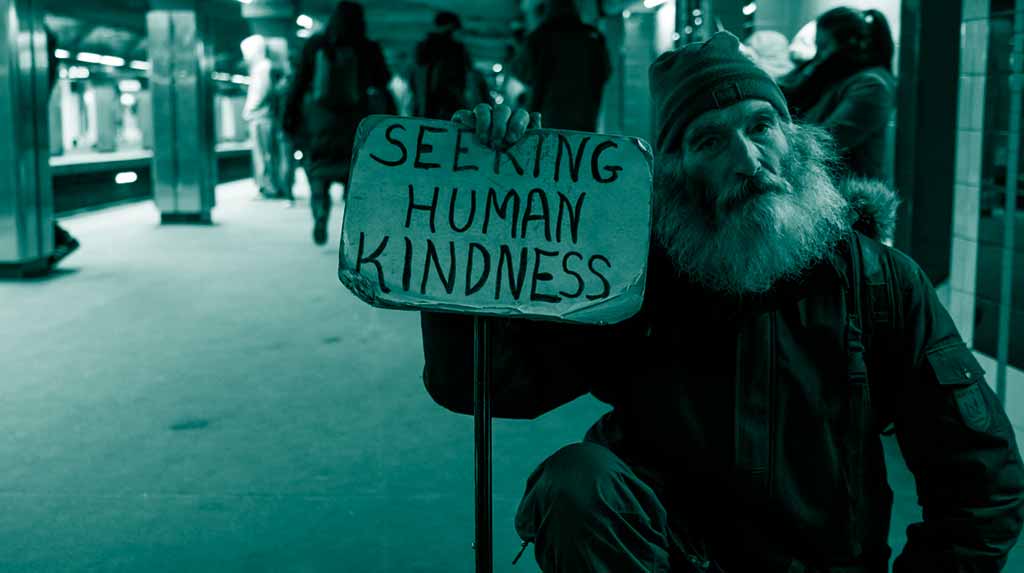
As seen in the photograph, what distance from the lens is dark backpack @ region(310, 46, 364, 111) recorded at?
909 centimetres

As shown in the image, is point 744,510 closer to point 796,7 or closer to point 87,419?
point 87,419

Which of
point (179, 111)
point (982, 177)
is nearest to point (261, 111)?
point (179, 111)

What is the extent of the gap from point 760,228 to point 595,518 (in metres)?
0.56

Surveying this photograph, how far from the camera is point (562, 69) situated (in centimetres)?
808

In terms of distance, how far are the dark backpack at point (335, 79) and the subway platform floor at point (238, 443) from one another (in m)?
2.09

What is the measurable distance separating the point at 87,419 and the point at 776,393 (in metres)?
3.27

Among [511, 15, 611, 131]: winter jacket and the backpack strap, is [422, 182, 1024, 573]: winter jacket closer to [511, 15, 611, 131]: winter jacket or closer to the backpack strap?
the backpack strap

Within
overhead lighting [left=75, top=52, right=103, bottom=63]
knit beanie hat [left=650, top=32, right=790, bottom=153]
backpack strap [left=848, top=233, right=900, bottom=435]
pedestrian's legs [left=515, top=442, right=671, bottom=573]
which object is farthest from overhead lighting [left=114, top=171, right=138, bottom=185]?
backpack strap [left=848, top=233, right=900, bottom=435]

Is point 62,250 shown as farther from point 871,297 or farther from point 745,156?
point 871,297

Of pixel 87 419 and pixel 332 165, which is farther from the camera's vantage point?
pixel 332 165

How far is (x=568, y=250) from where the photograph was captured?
6.16ft

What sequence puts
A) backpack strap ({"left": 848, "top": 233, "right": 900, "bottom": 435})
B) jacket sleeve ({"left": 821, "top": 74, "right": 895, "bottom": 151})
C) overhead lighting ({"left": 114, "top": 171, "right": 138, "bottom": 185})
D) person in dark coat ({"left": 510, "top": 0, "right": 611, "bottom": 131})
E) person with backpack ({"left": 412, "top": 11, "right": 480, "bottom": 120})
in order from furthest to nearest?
overhead lighting ({"left": 114, "top": 171, "right": 138, "bottom": 185})
person with backpack ({"left": 412, "top": 11, "right": 480, "bottom": 120})
person in dark coat ({"left": 510, "top": 0, "right": 611, "bottom": 131})
jacket sleeve ({"left": 821, "top": 74, "right": 895, "bottom": 151})
backpack strap ({"left": 848, "top": 233, "right": 900, "bottom": 435})

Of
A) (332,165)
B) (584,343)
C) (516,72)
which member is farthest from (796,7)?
(584,343)

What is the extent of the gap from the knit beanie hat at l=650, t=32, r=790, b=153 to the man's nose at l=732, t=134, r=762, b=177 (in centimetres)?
9
